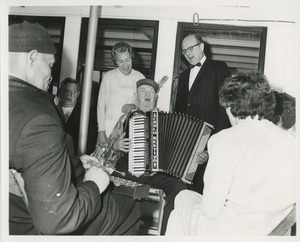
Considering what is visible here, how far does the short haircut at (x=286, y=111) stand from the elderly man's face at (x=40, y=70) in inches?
50.8

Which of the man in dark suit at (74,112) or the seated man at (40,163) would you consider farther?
the man in dark suit at (74,112)

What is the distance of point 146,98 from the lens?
2441 millimetres

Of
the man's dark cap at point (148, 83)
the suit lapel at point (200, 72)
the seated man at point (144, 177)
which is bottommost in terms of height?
the seated man at point (144, 177)

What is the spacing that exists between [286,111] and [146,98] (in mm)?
1177

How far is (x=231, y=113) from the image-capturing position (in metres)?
1.39

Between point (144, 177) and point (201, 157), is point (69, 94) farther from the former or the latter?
point (201, 157)

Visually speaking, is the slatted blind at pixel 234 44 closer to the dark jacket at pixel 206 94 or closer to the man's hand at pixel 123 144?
the dark jacket at pixel 206 94

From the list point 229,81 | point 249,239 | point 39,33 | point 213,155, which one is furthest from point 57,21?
point 249,239

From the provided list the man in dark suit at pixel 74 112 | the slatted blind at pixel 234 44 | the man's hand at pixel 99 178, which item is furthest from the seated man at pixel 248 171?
the man in dark suit at pixel 74 112

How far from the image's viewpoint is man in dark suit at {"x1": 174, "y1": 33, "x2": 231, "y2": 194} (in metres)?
2.35

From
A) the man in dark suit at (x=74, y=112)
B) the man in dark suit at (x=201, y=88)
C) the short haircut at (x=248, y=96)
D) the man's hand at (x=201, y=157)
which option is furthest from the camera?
Answer: the man in dark suit at (x=74, y=112)

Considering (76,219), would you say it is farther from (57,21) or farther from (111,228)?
(57,21)

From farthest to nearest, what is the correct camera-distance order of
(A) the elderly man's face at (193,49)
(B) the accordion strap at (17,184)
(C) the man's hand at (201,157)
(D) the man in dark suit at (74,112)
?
1. (D) the man in dark suit at (74,112)
2. (A) the elderly man's face at (193,49)
3. (C) the man's hand at (201,157)
4. (B) the accordion strap at (17,184)

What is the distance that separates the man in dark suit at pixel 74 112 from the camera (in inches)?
107
